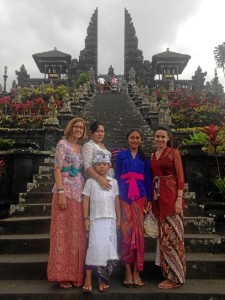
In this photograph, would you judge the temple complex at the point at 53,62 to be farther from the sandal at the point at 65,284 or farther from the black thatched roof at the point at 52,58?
the sandal at the point at 65,284

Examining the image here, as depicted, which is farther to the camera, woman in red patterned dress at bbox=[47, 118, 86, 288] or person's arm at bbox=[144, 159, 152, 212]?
person's arm at bbox=[144, 159, 152, 212]

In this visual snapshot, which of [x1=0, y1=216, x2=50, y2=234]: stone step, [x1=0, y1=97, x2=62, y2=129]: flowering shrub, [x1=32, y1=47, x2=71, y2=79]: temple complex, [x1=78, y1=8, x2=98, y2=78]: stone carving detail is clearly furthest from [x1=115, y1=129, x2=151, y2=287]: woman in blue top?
[x1=32, y1=47, x2=71, y2=79]: temple complex

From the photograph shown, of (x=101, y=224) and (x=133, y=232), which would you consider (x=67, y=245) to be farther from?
(x=133, y=232)

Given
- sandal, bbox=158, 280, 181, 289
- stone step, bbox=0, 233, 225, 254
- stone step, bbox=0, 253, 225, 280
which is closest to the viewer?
sandal, bbox=158, 280, 181, 289

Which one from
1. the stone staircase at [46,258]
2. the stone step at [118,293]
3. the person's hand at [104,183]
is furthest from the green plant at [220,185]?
the person's hand at [104,183]

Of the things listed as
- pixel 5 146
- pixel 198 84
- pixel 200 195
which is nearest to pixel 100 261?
pixel 200 195

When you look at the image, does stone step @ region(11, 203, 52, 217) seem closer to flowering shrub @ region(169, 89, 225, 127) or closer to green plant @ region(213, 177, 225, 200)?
green plant @ region(213, 177, 225, 200)

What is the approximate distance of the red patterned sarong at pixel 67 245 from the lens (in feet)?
13.1

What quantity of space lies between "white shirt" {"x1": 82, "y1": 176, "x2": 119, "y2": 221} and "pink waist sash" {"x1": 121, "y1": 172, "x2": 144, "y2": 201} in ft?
Result: 0.59

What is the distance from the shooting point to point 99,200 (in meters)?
4.08

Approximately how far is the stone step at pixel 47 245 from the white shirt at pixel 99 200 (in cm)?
140

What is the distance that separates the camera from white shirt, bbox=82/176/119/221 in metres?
4.04

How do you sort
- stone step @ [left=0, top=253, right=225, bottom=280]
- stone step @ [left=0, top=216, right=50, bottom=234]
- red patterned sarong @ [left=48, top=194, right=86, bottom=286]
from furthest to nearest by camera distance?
stone step @ [left=0, top=216, right=50, bottom=234] → stone step @ [left=0, top=253, right=225, bottom=280] → red patterned sarong @ [left=48, top=194, right=86, bottom=286]
